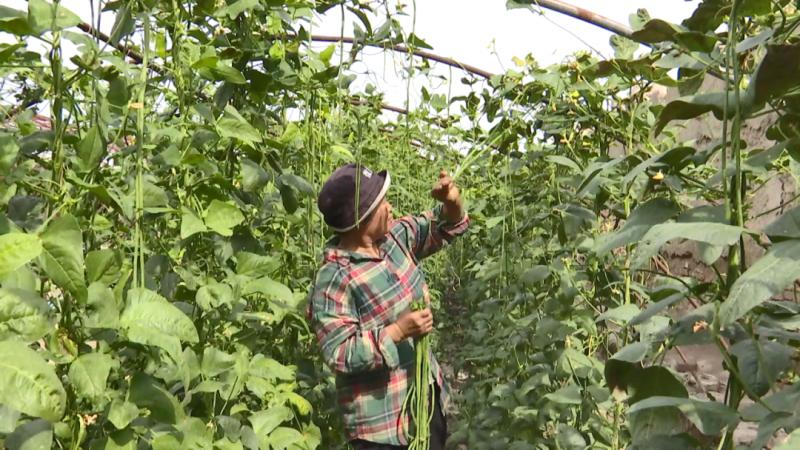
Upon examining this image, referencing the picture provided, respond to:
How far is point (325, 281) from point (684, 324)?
1230 millimetres

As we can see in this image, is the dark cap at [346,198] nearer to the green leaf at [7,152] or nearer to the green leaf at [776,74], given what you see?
the green leaf at [7,152]

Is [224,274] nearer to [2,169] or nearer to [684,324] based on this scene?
[2,169]

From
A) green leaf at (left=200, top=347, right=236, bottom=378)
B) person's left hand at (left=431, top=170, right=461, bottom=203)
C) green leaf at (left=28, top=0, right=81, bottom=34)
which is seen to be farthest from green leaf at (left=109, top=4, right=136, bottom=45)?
person's left hand at (left=431, top=170, right=461, bottom=203)

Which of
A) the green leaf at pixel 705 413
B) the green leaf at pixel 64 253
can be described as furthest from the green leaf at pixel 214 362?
the green leaf at pixel 705 413

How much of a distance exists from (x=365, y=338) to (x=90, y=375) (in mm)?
954

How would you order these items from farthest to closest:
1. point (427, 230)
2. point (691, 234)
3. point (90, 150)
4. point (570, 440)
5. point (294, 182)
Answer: point (427, 230)
point (570, 440)
point (294, 182)
point (90, 150)
point (691, 234)

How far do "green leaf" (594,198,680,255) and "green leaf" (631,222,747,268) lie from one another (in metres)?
0.12

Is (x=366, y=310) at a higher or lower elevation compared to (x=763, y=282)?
lower

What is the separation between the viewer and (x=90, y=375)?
0.99 m

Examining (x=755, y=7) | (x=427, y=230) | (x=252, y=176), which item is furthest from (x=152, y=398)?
(x=427, y=230)

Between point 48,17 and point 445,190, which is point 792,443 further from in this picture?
point 445,190

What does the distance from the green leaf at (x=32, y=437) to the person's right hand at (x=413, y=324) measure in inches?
37.4

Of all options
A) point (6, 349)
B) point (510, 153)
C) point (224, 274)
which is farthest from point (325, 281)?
point (6, 349)

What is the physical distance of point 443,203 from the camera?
2.20 meters
